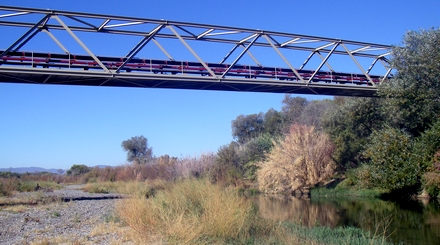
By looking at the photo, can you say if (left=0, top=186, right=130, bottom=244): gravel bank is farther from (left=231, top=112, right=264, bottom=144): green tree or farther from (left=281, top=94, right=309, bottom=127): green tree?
(left=231, top=112, right=264, bottom=144): green tree

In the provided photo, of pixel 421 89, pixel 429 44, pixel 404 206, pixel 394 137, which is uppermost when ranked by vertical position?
pixel 429 44

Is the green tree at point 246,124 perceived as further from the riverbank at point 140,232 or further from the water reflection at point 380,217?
the riverbank at point 140,232

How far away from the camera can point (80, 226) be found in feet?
54.9

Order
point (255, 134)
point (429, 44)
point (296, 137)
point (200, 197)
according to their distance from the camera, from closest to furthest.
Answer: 1. point (200, 197)
2. point (429, 44)
3. point (296, 137)
4. point (255, 134)

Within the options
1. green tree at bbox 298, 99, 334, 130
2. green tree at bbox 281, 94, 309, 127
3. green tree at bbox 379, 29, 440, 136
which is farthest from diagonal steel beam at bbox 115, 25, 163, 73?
green tree at bbox 281, 94, 309, 127

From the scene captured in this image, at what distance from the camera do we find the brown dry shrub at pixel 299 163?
34.7 meters

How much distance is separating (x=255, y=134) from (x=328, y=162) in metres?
31.1

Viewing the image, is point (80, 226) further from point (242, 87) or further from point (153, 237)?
point (242, 87)

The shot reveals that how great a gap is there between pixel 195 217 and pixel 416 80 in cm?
1871

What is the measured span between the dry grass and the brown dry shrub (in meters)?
21.2

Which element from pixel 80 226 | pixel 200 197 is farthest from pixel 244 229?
pixel 80 226

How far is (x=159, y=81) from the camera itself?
2323 cm

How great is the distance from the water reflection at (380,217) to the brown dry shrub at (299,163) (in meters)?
5.61

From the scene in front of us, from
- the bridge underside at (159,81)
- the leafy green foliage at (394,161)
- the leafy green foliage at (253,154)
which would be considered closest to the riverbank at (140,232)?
the bridge underside at (159,81)
